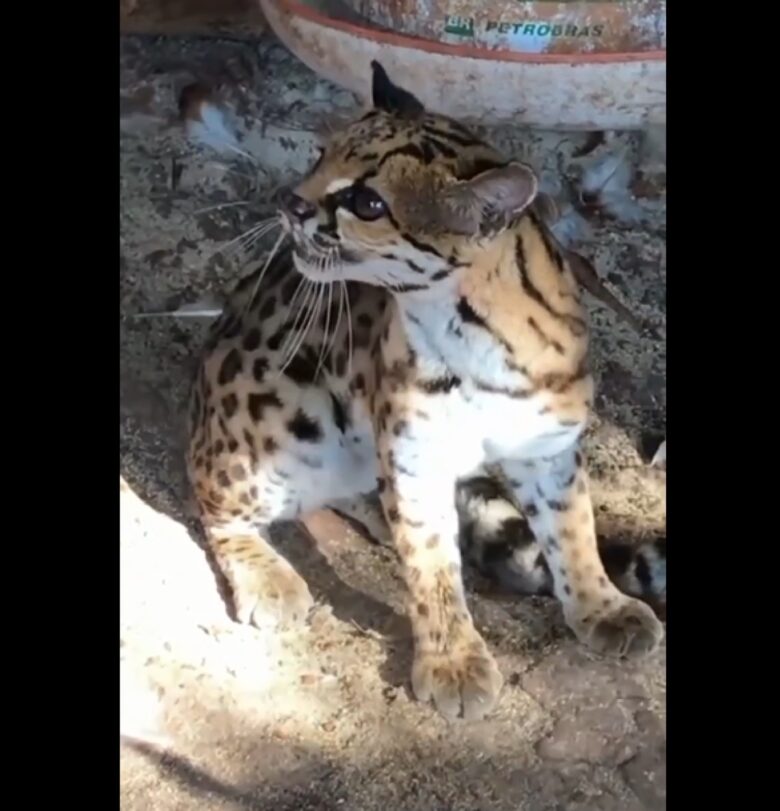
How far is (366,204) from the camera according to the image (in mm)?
1363

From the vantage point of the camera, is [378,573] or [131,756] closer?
[131,756]

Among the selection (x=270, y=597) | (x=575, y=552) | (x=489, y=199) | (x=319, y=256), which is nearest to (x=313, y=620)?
(x=270, y=597)

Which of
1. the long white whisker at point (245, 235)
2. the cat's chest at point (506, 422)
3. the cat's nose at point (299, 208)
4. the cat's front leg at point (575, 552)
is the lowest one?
the cat's front leg at point (575, 552)

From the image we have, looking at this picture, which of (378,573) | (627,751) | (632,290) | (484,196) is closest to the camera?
(484,196)

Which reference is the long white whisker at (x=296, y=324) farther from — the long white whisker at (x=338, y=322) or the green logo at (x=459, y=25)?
the green logo at (x=459, y=25)

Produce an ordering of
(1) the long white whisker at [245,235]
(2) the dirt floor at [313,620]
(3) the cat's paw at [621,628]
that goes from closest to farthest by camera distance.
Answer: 1. (2) the dirt floor at [313,620]
2. (3) the cat's paw at [621,628]
3. (1) the long white whisker at [245,235]

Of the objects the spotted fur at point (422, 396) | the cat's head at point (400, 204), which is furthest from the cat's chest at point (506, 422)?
the cat's head at point (400, 204)

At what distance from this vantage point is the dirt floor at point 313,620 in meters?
1.43

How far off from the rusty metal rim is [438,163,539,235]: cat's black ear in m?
0.41

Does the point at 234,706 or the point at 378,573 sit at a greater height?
the point at 378,573
